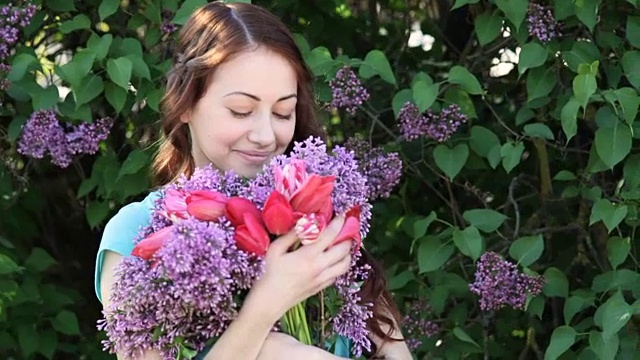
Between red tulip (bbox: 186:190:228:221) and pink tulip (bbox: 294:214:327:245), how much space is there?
96 millimetres

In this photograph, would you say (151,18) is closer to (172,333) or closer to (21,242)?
(21,242)

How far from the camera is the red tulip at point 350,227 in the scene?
1645mm

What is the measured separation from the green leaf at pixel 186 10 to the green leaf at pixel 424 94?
488 mm

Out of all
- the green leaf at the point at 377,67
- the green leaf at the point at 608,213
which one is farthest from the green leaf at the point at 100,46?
the green leaf at the point at 608,213

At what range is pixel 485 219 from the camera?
2881 mm

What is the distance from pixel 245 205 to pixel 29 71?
1.50 meters

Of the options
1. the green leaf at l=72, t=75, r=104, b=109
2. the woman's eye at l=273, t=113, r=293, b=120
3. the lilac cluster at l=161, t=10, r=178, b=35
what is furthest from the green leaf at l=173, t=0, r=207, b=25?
the woman's eye at l=273, t=113, r=293, b=120

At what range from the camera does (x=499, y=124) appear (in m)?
3.17

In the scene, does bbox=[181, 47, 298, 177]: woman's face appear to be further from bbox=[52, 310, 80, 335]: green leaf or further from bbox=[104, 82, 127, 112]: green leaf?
bbox=[52, 310, 80, 335]: green leaf

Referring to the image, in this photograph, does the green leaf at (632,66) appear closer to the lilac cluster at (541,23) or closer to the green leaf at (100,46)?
the lilac cluster at (541,23)

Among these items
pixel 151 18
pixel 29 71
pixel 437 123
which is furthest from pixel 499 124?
pixel 29 71

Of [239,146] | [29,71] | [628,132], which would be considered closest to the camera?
[239,146]

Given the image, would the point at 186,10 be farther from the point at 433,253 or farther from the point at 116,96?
the point at 433,253

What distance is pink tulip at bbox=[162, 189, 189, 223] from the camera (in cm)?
158
